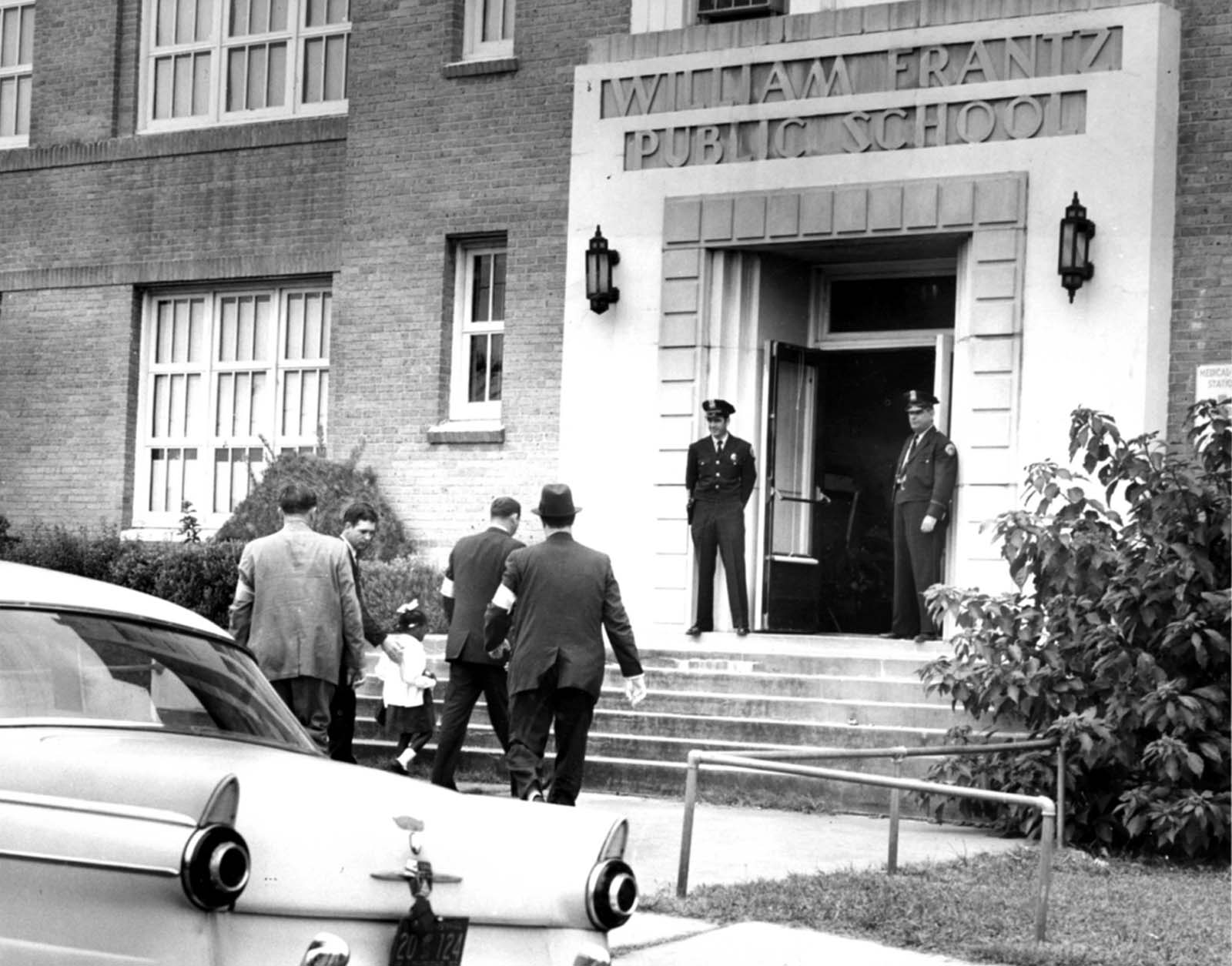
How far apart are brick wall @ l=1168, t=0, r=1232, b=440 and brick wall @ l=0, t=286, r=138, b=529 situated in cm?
1116

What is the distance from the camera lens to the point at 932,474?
16.0m

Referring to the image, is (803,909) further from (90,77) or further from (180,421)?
(90,77)

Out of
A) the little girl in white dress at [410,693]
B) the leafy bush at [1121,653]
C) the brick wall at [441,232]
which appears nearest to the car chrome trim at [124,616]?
the leafy bush at [1121,653]

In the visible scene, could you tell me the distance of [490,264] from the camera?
19594 millimetres

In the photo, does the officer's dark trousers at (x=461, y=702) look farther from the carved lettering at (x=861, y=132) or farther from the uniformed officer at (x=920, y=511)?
the carved lettering at (x=861, y=132)

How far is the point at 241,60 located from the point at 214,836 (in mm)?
17880

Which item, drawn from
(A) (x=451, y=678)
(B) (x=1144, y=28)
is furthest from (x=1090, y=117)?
(A) (x=451, y=678)

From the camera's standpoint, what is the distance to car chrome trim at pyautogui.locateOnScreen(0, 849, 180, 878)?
15.3 feet

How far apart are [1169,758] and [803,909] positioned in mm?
2912

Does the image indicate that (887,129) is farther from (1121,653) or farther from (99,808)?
(99,808)

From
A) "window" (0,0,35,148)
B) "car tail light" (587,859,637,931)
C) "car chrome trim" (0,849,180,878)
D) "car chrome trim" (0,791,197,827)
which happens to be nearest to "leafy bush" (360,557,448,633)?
"window" (0,0,35,148)

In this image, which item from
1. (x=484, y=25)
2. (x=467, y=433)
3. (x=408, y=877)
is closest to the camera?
A: (x=408, y=877)

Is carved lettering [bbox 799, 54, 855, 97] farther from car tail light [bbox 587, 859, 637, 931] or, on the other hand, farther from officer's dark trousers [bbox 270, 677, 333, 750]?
car tail light [bbox 587, 859, 637, 931]

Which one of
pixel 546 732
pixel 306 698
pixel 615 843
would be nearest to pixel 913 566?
pixel 546 732
